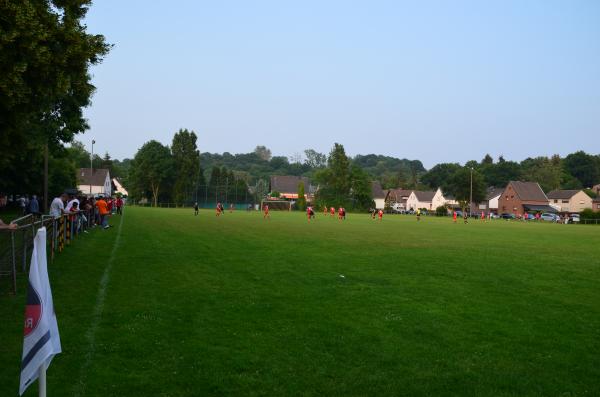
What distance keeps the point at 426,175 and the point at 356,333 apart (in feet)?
538

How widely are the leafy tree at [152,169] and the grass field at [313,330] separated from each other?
90926 mm

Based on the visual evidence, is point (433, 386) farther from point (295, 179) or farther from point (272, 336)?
point (295, 179)

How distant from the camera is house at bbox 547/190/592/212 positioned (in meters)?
109

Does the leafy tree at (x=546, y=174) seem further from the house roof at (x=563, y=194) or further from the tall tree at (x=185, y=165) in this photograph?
the tall tree at (x=185, y=165)

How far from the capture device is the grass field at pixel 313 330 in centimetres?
554

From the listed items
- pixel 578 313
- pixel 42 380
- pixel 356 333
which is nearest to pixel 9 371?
pixel 42 380

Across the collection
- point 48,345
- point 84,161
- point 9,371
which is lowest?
point 9,371

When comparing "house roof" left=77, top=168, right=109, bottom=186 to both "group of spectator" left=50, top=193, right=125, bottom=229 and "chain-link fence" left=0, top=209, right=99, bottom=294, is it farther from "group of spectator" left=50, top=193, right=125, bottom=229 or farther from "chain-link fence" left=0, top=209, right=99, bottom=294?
"chain-link fence" left=0, top=209, right=99, bottom=294

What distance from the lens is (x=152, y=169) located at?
103m

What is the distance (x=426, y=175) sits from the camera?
167 metres

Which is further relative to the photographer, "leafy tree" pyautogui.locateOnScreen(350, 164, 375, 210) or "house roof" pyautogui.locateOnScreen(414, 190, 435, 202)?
"house roof" pyautogui.locateOnScreen(414, 190, 435, 202)

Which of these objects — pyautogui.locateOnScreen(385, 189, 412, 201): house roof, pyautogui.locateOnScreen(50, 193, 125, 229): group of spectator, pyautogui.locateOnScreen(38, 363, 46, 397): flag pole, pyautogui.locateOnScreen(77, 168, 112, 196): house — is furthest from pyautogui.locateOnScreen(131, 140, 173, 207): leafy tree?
pyautogui.locateOnScreen(38, 363, 46, 397): flag pole

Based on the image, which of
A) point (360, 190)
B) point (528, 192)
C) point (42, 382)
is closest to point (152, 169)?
point (360, 190)

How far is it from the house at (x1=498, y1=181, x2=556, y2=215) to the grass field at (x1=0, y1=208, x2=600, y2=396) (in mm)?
100118
